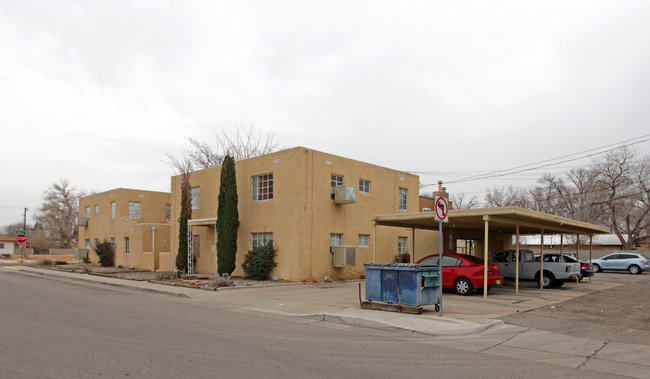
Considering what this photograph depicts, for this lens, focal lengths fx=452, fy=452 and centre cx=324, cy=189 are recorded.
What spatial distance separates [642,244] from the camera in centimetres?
5469

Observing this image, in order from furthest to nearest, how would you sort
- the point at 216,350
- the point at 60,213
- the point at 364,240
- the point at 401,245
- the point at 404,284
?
the point at 60,213, the point at 401,245, the point at 364,240, the point at 404,284, the point at 216,350

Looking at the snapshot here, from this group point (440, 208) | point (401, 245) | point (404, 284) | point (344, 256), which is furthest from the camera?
point (401, 245)

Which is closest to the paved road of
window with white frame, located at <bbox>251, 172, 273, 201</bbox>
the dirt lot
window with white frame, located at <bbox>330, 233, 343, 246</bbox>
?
the dirt lot

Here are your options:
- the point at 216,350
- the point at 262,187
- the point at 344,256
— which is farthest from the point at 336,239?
the point at 216,350

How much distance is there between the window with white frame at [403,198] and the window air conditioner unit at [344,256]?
6.35 meters

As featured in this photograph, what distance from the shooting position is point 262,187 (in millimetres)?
21969

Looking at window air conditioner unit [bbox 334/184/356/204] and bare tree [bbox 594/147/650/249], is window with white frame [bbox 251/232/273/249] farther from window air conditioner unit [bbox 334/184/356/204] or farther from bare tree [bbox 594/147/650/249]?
bare tree [bbox 594/147/650/249]

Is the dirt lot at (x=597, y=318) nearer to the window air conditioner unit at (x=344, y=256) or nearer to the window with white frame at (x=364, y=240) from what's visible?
the window air conditioner unit at (x=344, y=256)

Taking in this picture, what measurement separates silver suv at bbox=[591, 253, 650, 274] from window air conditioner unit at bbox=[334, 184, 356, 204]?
69.7ft

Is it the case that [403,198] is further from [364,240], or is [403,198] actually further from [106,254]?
[106,254]

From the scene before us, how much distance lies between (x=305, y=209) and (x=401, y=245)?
7724 millimetres

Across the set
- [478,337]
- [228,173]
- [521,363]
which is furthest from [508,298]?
[228,173]

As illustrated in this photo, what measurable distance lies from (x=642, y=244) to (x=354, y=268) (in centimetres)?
4932

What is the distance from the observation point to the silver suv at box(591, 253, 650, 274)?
30.3 m
